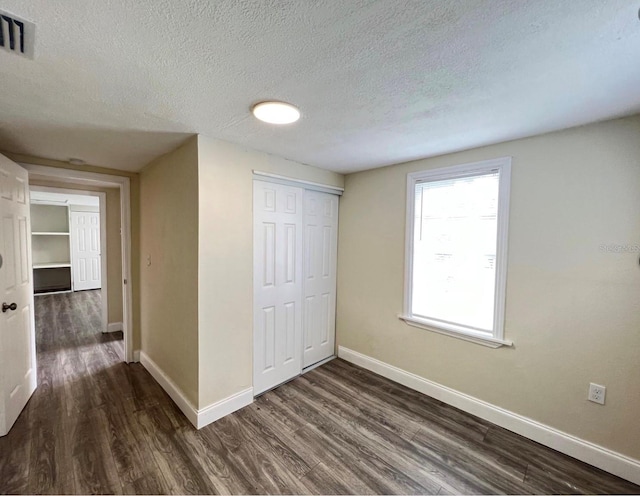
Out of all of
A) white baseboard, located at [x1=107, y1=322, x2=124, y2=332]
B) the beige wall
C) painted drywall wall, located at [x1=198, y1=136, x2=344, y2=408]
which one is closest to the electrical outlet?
painted drywall wall, located at [x1=198, y1=136, x2=344, y2=408]

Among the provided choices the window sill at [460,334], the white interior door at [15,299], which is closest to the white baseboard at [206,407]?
the white interior door at [15,299]

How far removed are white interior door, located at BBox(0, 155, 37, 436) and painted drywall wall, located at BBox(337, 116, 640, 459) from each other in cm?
339

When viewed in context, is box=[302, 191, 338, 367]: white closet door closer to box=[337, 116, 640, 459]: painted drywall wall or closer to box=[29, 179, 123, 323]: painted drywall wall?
box=[337, 116, 640, 459]: painted drywall wall

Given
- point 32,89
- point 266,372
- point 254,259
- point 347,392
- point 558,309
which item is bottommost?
point 347,392

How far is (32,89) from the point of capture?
136cm

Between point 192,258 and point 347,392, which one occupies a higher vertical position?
point 192,258

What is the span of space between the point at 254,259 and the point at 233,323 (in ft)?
1.87

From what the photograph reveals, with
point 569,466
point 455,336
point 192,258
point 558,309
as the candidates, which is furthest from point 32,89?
point 569,466

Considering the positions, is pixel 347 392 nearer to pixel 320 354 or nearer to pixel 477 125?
pixel 320 354

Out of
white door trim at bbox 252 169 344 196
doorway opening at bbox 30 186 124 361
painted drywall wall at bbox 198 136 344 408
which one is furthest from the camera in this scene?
doorway opening at bbox 30 186 124 361

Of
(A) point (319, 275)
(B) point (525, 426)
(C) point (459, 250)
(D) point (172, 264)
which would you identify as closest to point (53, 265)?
(D) point (172, 264)

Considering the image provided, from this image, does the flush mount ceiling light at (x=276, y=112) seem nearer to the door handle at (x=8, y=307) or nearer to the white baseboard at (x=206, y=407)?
the white baseboard at (x=206, y=407)

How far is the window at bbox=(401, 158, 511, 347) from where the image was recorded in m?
2.16

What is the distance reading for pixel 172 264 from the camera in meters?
2.41
